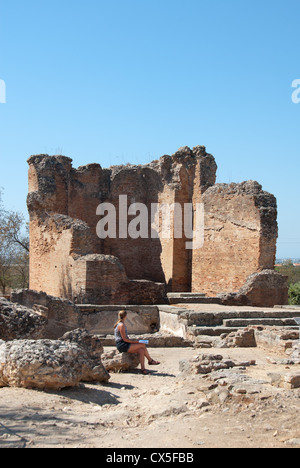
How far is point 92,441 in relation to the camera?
4.09 metres

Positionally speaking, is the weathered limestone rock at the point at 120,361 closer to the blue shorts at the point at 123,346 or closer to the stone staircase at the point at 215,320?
the blue shorts at the point at 123,346

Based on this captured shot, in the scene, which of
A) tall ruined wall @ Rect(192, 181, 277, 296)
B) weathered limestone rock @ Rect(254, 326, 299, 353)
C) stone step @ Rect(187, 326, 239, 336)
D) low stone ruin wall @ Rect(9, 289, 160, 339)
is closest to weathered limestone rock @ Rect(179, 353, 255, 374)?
weathered limestone rock @ Rect(254, 326, 299, 353)

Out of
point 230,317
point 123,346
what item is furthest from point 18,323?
point 230,317

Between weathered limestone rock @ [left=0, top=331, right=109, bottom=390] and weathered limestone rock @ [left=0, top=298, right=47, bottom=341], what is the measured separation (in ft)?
5.45

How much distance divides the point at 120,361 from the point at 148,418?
114 inches

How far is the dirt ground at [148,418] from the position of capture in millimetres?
3988

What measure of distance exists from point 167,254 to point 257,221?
455 cm

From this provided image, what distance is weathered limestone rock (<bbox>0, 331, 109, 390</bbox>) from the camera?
5441 millimetres

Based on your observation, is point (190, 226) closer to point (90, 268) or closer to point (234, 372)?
point (90, 268)

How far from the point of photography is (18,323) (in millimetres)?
7637

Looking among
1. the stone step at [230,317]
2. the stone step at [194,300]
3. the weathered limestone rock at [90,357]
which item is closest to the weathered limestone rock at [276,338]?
the stone step at [230,317]

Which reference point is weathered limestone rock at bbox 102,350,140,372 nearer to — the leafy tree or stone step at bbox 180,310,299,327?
stone step at bbox 180,310,299,327

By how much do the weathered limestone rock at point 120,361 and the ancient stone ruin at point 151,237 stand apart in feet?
17.2
